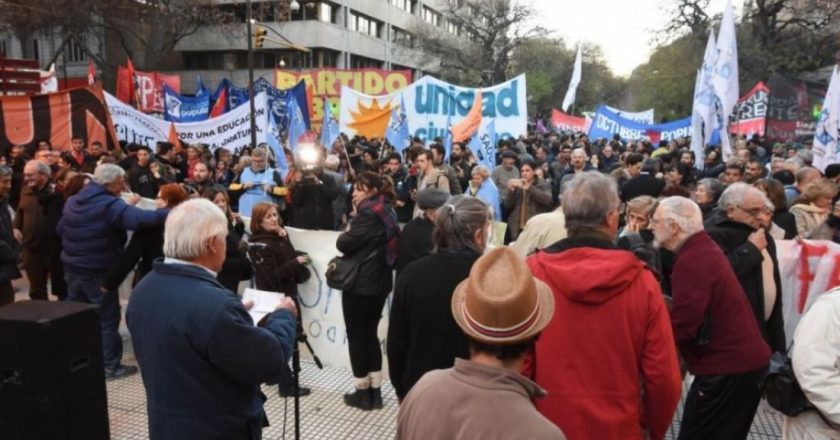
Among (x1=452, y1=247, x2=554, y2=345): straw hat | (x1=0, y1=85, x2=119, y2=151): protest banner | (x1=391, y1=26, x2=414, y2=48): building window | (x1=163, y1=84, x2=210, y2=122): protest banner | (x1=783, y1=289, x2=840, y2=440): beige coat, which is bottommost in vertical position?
(x1=783, y1=289, x2=840, y2=440): beige coat

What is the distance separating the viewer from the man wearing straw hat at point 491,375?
1491 millimetres

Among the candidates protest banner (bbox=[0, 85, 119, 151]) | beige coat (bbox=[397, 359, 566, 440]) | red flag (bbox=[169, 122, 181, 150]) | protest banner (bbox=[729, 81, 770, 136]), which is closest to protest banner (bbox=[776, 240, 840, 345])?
beige coat (bbox=[397, 359, 566, 440])

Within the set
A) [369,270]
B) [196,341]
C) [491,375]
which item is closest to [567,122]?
[369,270]

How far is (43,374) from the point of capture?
2512 mm

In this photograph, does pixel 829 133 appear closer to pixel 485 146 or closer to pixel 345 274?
pixel 485 146

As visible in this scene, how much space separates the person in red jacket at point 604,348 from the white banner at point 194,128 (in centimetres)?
1078

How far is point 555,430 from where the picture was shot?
1476 mm

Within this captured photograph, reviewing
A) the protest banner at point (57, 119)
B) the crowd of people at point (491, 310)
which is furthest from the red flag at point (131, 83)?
the crowd of people at point (491, 310)

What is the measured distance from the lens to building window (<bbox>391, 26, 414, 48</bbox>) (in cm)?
5604

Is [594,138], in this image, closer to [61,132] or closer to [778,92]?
[778,92]

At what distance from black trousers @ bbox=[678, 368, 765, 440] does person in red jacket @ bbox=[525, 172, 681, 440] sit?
930 millimetres

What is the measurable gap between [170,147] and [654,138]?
17908mm

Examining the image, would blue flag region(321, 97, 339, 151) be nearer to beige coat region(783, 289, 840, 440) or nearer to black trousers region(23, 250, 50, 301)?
black trousers region(23, 250, 50, 301)

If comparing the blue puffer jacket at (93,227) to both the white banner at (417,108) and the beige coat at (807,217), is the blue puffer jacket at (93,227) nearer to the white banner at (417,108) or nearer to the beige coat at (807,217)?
the beige coat at (807,217)
